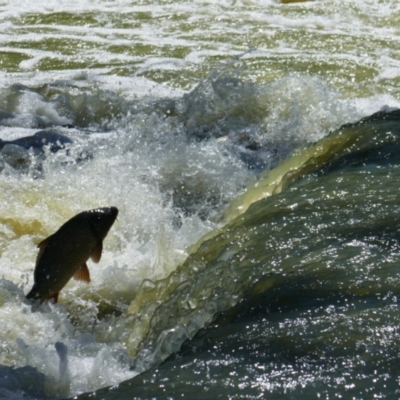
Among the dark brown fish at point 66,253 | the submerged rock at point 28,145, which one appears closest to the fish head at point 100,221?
the dark brown fish at point 66,253

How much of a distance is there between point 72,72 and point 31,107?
1.29 metres

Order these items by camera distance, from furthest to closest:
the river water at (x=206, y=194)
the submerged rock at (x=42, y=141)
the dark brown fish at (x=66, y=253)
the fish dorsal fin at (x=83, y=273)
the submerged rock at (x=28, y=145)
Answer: the submerged rock at (x=42, y=141) < the submerged rock at (x=28, y=145) < the fish dorsal fin at (x=83, y=273) < the dark brown fish at (x=66, y=253) < the river water at (x=206, y=194)

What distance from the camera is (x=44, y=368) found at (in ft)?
9.95

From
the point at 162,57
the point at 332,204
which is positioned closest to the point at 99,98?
the point at 162,57

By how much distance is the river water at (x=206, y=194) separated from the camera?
2.55 metres

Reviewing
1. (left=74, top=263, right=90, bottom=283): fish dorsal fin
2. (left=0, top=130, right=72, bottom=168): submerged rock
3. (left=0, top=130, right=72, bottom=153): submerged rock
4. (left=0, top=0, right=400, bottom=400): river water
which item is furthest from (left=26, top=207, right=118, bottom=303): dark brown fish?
(left=0, top=130, right=72, bottom=153): submerged rock

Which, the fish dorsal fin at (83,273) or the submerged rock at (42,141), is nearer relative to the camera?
the fish dorsal fin at (83,273)

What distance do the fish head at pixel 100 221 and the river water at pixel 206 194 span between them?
0.38 meters

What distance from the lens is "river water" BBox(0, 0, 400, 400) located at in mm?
2551

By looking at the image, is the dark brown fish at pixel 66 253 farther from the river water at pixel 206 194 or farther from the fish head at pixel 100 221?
the river water at pixel 206 194

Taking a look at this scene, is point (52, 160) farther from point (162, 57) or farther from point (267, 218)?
point (162, 57)

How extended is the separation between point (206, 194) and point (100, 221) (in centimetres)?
216

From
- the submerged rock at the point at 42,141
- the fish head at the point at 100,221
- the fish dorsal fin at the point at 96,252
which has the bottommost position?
the submerged rock at the point at 42,141

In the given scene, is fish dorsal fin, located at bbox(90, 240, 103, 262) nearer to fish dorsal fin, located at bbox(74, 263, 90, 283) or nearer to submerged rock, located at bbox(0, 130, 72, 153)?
fish dorsal fin, located at bbox(74, 263, 90, 283)
